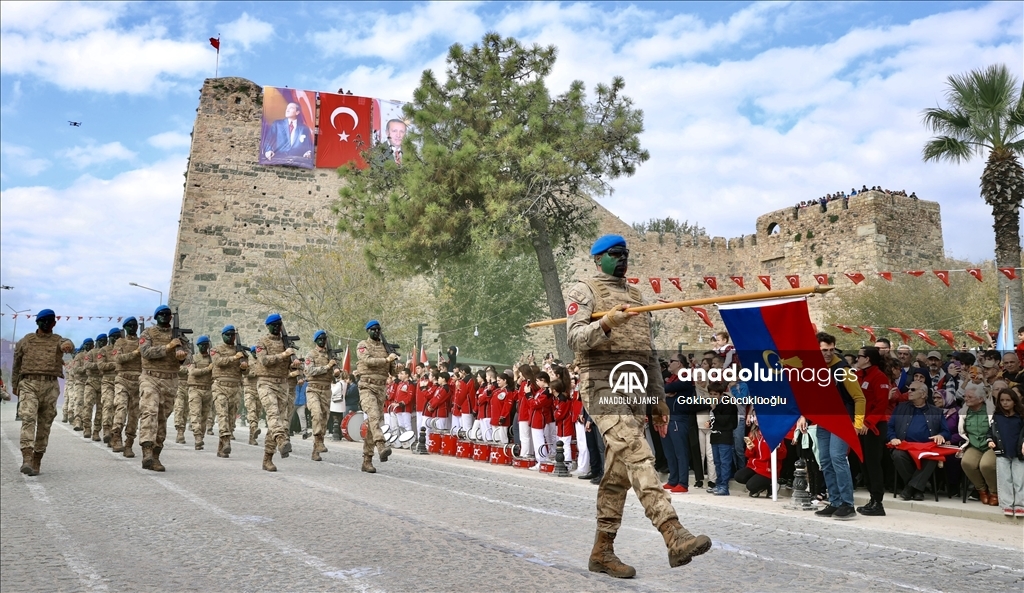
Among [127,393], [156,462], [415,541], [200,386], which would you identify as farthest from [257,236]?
[415,541]

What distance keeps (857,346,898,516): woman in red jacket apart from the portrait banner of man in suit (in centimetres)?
3732

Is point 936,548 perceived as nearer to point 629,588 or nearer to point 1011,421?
point 1011,421

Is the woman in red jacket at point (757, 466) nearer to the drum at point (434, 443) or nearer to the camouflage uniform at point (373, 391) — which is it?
the camouflage uniform at point (373, 391)

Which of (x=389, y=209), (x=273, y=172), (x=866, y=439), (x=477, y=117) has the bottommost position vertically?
(x=866, y=439)

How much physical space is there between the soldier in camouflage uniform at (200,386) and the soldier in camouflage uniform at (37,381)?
17.4 feet

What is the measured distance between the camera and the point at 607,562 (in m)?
6.12

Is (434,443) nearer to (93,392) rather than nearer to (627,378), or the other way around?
(93,392)

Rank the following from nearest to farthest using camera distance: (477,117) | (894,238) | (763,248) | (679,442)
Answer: (679,442)
(477,117)
(894,238)
(763,248)

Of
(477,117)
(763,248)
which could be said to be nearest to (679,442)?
(477,117)

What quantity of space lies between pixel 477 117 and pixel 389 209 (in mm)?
3488

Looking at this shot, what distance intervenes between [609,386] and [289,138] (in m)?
40.7

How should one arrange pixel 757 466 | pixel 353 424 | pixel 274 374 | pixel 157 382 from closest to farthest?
pixel 757 466 → pixel 157 382 → pixel 274 374 → pixel 353 424

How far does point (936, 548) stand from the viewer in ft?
26.1

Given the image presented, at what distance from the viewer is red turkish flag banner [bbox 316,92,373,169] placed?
144 feet
